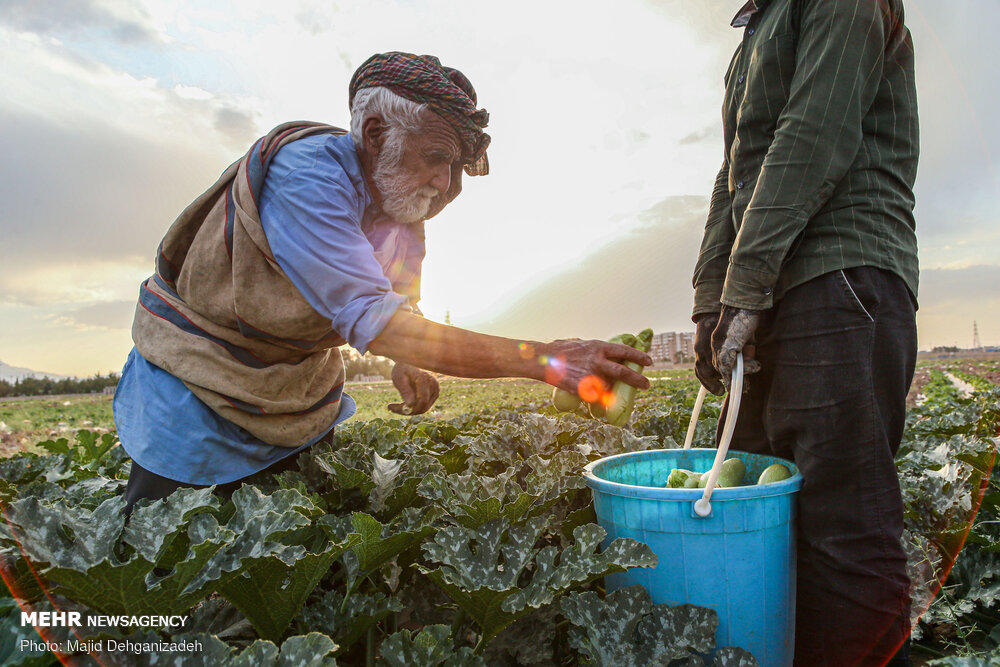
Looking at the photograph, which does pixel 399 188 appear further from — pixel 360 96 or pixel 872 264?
pixel 872 264

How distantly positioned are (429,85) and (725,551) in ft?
7.08

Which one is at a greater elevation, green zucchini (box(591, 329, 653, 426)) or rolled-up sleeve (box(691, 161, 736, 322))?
rolled-up sleeve (box(691, 161, 736, 322))

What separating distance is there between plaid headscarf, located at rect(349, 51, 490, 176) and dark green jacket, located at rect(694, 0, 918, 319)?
119 centimetres

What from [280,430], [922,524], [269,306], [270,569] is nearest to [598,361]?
[270,569]

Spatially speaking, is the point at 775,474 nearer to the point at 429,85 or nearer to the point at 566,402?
the point at 566,402

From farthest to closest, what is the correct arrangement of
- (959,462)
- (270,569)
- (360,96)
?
(959,462) → (360,96) → (270,569)

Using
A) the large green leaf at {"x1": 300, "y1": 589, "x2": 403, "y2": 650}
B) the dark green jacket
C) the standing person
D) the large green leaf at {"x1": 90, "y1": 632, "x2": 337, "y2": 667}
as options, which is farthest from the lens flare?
the large green leaf at {"x1": 90, "y1": 632, "x2": 337, "y2": 667}

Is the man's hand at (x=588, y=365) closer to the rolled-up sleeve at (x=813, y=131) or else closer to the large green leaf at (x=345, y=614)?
the rolled-up sleeve at (x=813, y=131)

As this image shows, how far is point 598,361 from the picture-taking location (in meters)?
2.11

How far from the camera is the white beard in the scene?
2.64 m

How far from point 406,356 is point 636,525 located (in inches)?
39.6

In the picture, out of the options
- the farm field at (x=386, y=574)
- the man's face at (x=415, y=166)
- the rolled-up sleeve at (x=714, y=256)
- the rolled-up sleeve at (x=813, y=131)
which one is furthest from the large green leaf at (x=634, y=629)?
the man's face at (x=415, y=166)

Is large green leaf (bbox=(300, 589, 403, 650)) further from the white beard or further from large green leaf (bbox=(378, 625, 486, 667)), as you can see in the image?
the white beard

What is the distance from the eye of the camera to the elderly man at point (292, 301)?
219 centimetres
